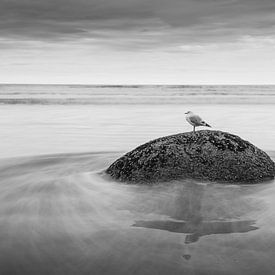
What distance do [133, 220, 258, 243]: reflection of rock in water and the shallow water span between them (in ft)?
0.04

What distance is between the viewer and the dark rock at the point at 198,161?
6.69m

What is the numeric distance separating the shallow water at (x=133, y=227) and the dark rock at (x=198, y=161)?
22 cm

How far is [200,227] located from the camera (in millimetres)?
4871

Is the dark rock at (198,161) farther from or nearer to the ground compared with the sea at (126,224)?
farther from the ground

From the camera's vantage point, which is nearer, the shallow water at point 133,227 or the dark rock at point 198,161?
the shallow water at point 133,227

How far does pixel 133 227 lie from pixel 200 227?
29.6 inches

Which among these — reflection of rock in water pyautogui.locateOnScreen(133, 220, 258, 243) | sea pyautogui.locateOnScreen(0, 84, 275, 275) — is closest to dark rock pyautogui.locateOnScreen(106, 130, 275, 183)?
sea pyautogui.locateOnScreen(0, 84, 275, 275)

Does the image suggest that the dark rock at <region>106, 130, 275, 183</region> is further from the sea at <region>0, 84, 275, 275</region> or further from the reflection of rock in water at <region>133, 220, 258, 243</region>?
the reflection of rock in water at <region>133, 220, 258, 243</region>

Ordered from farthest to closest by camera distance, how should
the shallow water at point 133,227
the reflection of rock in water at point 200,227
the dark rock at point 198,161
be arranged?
the dark rock at point 198,161 → the reflection of rock in water at point 200,227 → the shallow water at point 133,227

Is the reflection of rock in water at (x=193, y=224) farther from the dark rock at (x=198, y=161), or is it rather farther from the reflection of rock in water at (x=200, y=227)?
the dark rock at (x=198, y=161)

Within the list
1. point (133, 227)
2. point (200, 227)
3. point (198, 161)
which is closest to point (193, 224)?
point (200, 227)

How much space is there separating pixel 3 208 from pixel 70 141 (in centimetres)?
723

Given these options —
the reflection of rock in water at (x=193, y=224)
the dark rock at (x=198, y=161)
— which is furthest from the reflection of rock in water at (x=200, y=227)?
the dark rock at (x=198, y=161)

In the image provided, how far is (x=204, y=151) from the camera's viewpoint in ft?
22.1
